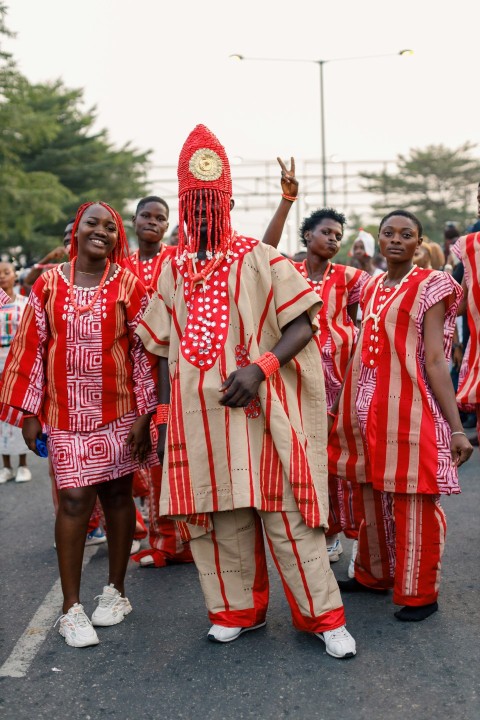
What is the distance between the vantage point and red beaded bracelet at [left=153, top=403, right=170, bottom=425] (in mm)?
3795

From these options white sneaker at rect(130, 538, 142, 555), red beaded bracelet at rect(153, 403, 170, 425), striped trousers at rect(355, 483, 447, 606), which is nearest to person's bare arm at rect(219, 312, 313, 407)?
red beaded bracelet at rect(153, 403, 170, 425)

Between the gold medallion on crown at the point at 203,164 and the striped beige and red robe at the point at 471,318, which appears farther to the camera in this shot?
the striped beige and red robe at the point at 471,318

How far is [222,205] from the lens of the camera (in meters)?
3.69

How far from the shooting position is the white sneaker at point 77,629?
12.3ft

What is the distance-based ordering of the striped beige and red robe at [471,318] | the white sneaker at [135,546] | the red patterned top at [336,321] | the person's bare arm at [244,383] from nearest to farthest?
the person's bare arm at [244,383], the striped beige and red robe at [471,318], the red patterned top at [336,321], the white sneaker at [135,546]

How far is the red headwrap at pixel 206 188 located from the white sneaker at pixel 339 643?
5.39ft

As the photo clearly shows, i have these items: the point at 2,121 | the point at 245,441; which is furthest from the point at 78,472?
the point at 2,121

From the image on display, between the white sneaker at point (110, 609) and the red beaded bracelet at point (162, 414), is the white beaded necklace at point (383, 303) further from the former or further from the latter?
the white sneaker at point (110, 609)

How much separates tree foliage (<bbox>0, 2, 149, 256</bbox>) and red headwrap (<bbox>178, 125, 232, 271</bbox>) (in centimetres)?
1859

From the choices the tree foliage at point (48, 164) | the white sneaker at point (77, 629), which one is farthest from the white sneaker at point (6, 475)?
the tree foliage at point (48, 164)

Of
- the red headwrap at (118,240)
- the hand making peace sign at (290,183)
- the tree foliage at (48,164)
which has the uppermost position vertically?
the tree foliage at (48,164)

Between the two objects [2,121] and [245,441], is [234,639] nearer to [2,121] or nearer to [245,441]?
[245,441]

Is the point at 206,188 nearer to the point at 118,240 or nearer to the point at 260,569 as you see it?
the point at 118,240

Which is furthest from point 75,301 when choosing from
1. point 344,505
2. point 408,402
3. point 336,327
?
point 344,505
